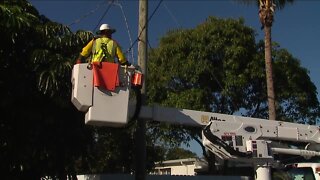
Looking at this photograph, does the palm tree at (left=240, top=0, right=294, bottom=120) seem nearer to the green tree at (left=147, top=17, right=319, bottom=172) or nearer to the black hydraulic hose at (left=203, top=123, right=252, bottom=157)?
the green tree at (left=147, top=17, right=319, bottom=172)

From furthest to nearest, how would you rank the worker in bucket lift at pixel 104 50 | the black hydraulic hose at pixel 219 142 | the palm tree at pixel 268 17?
the palm tree at pixel 268 17
the black hydraulic hose at pixel 219 142
the worker in bucket lift at pixel 104 50

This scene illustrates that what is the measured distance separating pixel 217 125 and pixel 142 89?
2010 millimetres

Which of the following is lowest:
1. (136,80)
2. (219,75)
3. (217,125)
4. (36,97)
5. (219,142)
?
(219,142)

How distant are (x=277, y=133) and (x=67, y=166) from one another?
4.49m

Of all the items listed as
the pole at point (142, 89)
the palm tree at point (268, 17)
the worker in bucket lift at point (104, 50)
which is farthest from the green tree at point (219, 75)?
the worker in bucket lift at point (104, 50)

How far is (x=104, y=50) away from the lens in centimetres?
769

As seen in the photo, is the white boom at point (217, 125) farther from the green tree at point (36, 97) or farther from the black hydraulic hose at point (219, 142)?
the green tree at point (36, 97)

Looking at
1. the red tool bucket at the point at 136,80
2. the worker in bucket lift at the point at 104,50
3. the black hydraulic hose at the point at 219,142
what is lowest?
the black hydraulic hose at the point at 219,142

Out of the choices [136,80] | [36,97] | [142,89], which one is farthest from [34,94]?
[136,80]

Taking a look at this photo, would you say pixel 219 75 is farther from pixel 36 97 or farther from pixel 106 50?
pixel 106 50

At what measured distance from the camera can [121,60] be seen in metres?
7.84

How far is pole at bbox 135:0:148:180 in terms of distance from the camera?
1055cm

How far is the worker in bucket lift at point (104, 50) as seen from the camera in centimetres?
765

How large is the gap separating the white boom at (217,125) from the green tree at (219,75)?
35.8 ft
